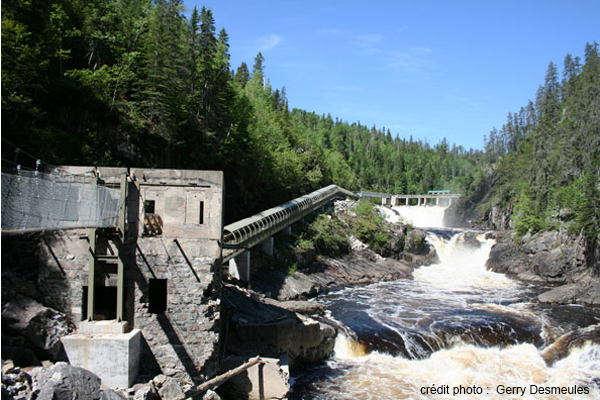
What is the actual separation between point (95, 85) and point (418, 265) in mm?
34656

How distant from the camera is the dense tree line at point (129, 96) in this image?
19297 mm

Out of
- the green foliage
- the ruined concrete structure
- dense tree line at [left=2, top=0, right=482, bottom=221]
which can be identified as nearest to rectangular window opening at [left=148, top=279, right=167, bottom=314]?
the ruined concrete structure

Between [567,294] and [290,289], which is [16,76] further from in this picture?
[567,294]

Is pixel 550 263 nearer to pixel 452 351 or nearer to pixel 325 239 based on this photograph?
pixel 325 239

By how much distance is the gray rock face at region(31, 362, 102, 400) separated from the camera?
8.85 m

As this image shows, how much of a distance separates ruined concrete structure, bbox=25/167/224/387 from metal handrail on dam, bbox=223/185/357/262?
3263mm

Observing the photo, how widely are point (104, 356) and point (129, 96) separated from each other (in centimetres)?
2042

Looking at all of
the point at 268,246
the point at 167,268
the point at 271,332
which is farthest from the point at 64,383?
the point at 268,246

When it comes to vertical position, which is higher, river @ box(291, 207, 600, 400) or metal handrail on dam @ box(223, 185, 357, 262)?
metal handrail on dam @ box(223, 185, 357, 262)

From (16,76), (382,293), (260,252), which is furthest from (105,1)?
(382,293)

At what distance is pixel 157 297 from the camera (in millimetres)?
12781

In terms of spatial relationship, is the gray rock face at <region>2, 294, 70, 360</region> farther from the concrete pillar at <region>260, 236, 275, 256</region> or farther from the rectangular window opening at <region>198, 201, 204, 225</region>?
the concrete pillar at <region>260, 236, 275, 256</region>

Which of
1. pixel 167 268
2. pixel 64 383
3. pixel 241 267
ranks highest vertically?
pixel 167 268

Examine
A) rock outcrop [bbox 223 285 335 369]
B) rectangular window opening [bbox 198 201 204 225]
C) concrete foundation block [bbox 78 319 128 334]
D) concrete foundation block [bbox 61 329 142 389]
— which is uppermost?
rectangular window opening [bbox 198 201 204 225]
